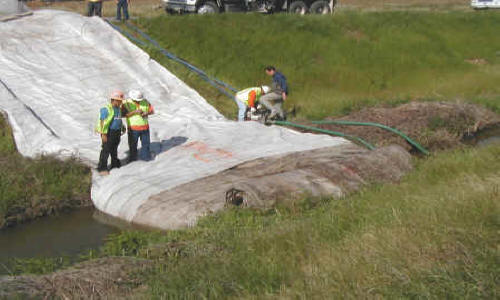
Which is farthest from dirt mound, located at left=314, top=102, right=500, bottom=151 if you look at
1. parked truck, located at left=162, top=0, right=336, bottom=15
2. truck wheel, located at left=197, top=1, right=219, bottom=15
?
parked truck, located at left=162, top=0, right=336, bottom=15

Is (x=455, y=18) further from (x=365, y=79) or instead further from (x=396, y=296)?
(x=396, y=296)

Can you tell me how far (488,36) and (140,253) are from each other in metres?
22.4

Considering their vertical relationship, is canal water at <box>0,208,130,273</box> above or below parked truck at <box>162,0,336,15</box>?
below

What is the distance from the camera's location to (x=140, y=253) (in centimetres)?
712

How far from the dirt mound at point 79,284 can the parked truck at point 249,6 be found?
702 inches

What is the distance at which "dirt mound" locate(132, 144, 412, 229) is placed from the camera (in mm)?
8867

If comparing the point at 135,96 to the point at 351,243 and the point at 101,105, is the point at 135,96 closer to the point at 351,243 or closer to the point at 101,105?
the point at 101,105

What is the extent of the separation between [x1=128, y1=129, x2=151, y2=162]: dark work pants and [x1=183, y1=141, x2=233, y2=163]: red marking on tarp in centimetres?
94

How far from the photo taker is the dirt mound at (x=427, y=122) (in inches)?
547

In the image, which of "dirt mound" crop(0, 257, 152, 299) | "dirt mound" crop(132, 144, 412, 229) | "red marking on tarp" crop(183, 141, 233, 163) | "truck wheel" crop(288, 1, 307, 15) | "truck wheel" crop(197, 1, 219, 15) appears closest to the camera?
"dirt mound" crop(0, 257, 152, 299)

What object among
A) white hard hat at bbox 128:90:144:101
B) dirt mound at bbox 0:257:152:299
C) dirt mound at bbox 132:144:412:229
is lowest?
dirt mound at bbox 132:144:412:229

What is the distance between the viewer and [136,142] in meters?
11.4

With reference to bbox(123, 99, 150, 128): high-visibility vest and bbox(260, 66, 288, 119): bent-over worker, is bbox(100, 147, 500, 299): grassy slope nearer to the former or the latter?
bbox(123, 99, 150, 128): high-visibility vest

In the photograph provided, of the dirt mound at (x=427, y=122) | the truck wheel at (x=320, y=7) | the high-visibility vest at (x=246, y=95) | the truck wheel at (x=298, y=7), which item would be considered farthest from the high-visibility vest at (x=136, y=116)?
the truck wheel at (x=320, y=7)
